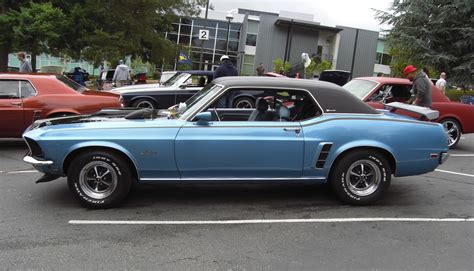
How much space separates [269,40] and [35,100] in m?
47.6

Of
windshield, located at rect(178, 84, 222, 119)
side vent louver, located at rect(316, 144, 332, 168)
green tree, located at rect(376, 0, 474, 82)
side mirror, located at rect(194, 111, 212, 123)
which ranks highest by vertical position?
green tree, located at rect(376, 0, 474, 82)

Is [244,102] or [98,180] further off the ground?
[244,102]

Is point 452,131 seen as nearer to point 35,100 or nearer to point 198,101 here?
point 198,101

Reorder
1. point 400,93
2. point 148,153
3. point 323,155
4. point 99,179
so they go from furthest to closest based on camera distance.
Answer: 1. point 400,93
2. point 323,155
3. point 99,179
4. point 148,153

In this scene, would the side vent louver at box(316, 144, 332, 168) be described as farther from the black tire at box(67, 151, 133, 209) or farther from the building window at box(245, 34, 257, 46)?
the building window at box(245, 34, 257, 46)

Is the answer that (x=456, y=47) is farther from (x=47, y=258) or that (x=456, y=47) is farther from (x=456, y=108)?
(x=47, y=258)

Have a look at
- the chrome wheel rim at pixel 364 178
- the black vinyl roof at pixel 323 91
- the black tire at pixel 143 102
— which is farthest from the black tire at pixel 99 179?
the black tire at pixel 143 102

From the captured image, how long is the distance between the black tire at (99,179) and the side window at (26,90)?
3.92 meters

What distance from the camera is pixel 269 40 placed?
179 ft

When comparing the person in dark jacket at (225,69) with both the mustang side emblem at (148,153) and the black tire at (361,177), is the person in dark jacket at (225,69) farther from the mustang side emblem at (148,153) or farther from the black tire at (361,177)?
the mustang side emblem at (148,153)

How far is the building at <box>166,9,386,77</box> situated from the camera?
177 feet

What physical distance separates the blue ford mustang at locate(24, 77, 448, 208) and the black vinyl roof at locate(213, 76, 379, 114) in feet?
0.04

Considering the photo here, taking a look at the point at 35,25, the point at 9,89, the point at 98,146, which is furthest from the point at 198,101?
the point at 35,25

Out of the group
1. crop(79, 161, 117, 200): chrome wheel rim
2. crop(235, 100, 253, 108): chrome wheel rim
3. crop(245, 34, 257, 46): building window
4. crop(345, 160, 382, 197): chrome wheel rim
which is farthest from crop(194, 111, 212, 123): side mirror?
crop(245, 34, 257, 46): building window
